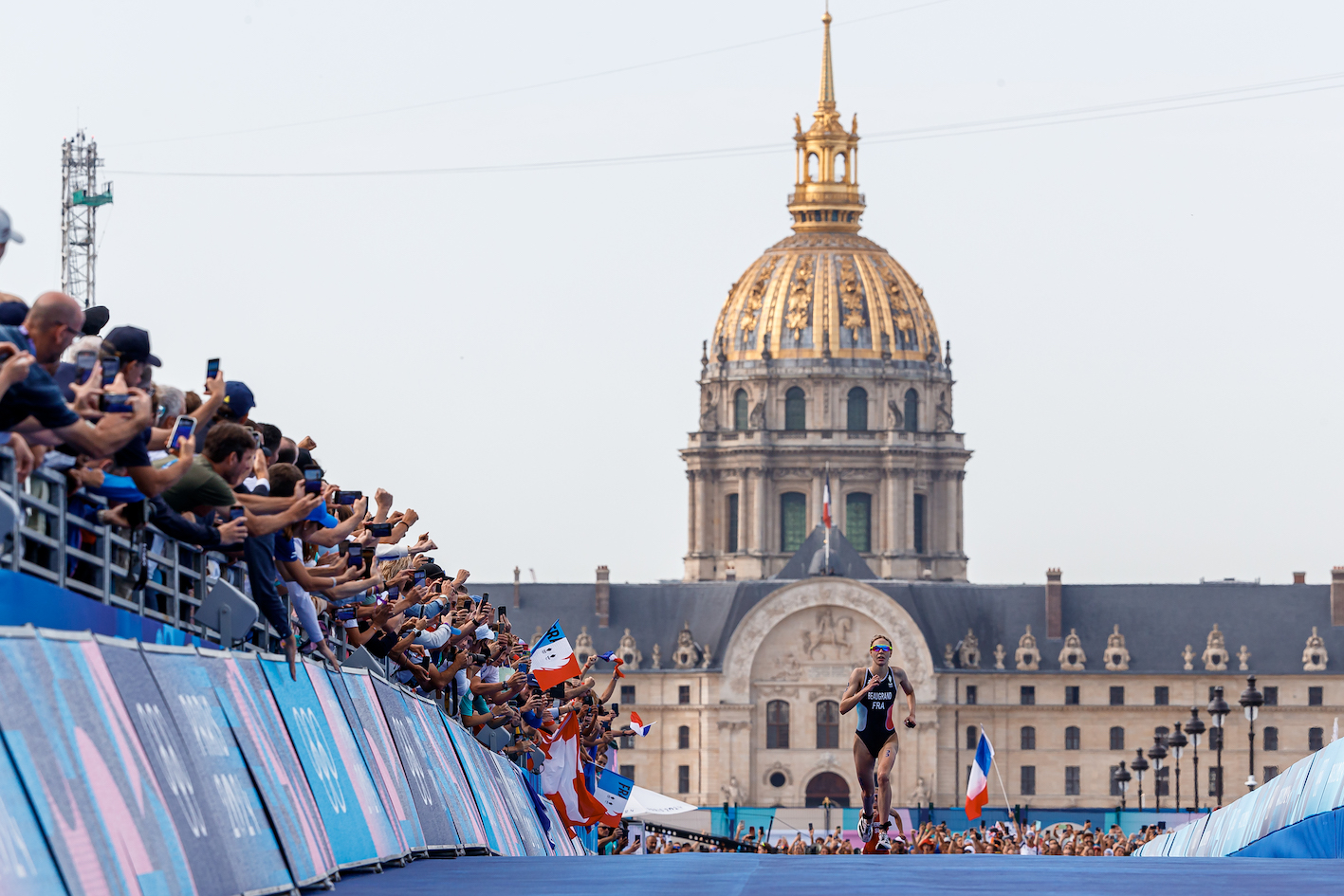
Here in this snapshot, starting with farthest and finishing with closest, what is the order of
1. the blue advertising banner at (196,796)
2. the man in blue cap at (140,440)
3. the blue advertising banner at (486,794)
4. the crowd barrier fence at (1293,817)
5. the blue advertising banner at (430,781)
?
the blue advertising banner at (486,794)
the crowd barrier fence at (1293,817)
the blue advertising banner at (430,781)
the man in blue cap at (140,440)
the blue advertising banner at (196,796)

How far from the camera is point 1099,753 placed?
399 feet

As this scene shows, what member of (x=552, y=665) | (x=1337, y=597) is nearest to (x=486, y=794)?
(x=552, y=665)

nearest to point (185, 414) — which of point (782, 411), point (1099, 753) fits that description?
point (1099, 753)

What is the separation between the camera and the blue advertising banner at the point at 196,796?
11680 mm

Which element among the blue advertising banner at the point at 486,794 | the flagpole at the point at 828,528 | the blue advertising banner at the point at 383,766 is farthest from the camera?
the flagpole at the point at 828,528

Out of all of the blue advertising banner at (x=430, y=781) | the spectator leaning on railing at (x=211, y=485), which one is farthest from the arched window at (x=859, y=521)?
the blue advertising banner at (x=430, y=781)

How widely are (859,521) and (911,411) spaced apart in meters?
7.70

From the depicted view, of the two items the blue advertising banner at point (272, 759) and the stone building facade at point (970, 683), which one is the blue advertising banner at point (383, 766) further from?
the stone building facade at point (970, 683)

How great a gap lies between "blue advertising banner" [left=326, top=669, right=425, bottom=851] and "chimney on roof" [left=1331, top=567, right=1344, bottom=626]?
4302 inches

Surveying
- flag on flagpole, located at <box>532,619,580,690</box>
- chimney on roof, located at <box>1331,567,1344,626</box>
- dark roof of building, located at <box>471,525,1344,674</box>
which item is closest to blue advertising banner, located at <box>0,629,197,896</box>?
flag on flagpole, located at <box>532,619,580,690</box>

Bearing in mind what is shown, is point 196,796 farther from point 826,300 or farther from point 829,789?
point 826,300

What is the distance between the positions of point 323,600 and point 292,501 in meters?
3.42

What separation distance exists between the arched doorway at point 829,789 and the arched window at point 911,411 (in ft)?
108

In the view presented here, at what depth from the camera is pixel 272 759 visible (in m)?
13.8
